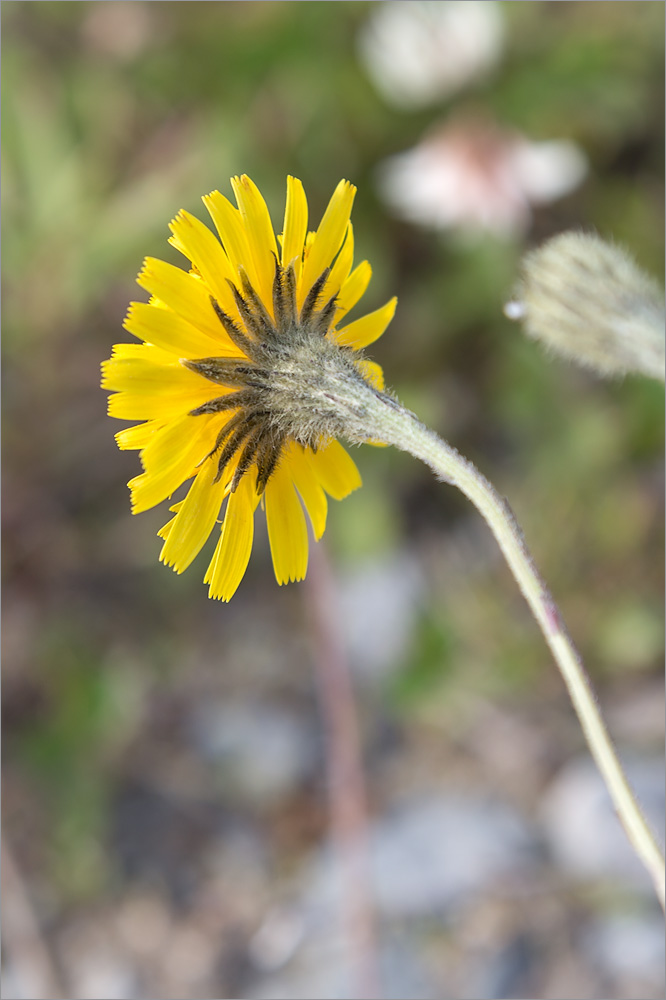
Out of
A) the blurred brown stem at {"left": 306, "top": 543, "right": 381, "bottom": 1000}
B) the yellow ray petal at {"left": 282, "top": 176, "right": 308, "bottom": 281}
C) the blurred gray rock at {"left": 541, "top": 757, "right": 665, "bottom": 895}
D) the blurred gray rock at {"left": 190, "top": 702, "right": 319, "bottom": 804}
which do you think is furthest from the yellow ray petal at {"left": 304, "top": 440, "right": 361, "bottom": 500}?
the blurred gray rock at {"left": 190, "top": 702, "right": 319, "bottom": 804}

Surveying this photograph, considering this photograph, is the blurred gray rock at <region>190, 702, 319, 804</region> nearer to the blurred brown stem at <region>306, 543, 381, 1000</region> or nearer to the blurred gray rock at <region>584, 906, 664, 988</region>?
the blurred brown stem at <region>306, 543, 381, 1000</region>

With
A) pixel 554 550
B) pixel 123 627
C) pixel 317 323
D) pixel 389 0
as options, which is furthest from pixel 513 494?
pixel 317 323

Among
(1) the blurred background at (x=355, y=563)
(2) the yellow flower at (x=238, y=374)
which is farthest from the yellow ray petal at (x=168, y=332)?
(1) the blurred background at (x=355, y=563)

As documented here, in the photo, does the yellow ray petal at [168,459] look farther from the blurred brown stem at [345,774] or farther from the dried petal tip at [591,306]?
the blurred brown stem at [345,774]

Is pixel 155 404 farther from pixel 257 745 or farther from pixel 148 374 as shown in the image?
pixel 257 745

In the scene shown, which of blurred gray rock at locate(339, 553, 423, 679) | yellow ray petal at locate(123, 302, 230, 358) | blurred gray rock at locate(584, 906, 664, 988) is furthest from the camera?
blurred gray rock at locate(339, 553, 423, 679)

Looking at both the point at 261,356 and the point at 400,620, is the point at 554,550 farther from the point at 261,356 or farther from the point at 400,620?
the point at 261,356
